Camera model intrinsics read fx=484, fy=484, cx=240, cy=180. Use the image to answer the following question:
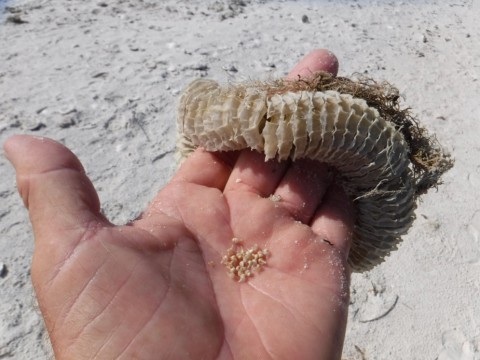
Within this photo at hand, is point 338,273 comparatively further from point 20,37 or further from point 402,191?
point 20,37

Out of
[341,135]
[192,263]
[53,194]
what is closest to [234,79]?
[341,135]

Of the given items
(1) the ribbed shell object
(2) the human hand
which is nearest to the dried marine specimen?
(1) the ribbed shell object

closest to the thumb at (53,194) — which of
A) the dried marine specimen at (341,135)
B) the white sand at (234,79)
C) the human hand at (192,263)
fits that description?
the human hand at (192,263)

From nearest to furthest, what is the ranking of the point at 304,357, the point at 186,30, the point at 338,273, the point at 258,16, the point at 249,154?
the point at 304,357, the point at 338,273, the point at 249,154, the point at 186,30, the point at 258,16

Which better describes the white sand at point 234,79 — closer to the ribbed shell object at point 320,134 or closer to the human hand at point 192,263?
the ribbed shell object at point 320,134

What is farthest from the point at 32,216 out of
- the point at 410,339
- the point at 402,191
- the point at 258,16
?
the point at 258,16

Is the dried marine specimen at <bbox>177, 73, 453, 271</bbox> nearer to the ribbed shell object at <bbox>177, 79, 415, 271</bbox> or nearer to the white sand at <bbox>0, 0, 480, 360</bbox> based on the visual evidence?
the ribbed shell object at <bbox>177, 79, 415, 271</bbox>

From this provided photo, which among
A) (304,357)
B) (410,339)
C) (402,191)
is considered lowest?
(410,339)

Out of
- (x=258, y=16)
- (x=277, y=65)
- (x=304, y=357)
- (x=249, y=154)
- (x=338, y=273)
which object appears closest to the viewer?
(x=304, y=357)
